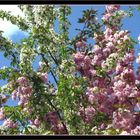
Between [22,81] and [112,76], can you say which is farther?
[22,81]

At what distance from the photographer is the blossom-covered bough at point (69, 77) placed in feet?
15.7

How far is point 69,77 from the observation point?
16.3ft

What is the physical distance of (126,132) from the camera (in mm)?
4512

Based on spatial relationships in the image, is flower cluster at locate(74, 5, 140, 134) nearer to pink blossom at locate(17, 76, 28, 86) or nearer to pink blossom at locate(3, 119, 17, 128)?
pink blossom at locate(17, 76, 28, 86)

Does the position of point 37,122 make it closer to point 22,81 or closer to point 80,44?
point 22,81

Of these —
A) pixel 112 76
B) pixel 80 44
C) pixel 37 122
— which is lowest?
pixel 37 122

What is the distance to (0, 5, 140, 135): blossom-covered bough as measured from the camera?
15.7ft

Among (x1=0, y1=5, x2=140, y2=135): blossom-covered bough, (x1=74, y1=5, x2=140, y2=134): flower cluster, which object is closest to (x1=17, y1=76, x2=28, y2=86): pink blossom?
(x1=0, y1=5, x2=140, y2=135): blossom-covered bough

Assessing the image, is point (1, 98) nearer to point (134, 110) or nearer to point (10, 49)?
point (10, 49)

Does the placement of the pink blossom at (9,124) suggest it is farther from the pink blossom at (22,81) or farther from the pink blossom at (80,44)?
the pink blossom at (80,44)

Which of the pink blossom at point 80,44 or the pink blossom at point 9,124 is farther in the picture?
the pink blossom at point 80,44

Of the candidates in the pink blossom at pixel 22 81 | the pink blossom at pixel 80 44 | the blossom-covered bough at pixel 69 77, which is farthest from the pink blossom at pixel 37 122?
the pink blossom at pixel 80 44

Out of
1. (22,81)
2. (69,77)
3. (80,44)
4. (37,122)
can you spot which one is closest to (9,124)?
(37,122)

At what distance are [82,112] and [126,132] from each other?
0.52m
